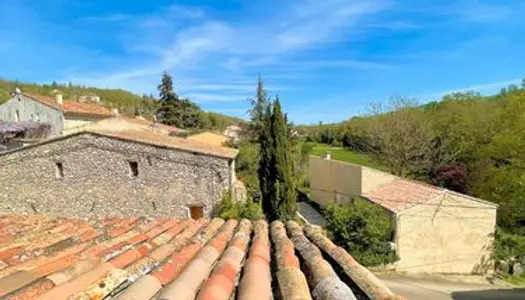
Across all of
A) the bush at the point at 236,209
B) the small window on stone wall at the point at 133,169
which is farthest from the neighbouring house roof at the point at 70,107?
the bush at the point at 236,209

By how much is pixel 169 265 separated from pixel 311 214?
72.7 ft

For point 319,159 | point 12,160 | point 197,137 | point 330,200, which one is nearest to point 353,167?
point 330,200

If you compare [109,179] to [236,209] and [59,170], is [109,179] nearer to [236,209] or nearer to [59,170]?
[59,170]

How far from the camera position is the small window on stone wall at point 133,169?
16906 millimetres

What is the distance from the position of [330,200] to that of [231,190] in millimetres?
10548

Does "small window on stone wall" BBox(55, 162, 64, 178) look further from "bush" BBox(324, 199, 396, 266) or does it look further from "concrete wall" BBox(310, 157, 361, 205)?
"concrete wall" BBox(310, 157, 361, 205)

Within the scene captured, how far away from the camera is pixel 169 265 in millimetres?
3098

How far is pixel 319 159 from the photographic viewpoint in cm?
2830

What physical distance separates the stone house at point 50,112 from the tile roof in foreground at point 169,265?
972 inches

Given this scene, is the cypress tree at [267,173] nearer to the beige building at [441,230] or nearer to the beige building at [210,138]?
the beige building at [441,230]

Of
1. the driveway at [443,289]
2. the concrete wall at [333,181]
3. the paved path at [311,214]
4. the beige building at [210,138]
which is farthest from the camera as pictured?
the beige building at [210,138]

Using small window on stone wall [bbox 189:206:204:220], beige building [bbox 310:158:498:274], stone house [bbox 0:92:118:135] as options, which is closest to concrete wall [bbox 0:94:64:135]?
stone house [bbox 0:92:118:135]

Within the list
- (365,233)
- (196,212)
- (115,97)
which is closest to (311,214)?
(365,233)

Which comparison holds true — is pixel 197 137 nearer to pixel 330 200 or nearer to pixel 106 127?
pixel 106 127
